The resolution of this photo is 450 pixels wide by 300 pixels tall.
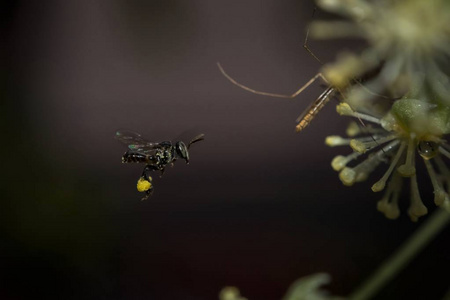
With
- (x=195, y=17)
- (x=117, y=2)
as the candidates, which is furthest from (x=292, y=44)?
(x=117, y=2)

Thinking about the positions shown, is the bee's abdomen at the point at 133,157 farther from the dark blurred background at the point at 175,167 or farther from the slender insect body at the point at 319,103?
the dark blurred background at the point at 175,167

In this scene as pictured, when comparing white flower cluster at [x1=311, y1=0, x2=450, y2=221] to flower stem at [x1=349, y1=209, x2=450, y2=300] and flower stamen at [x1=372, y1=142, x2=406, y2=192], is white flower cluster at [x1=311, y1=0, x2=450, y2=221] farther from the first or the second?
flower stem at [x1=349, y1=209, x2=450, y2=300]

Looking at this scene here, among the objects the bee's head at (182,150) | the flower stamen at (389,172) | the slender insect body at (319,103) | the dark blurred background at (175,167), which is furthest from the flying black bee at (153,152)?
the dark blurred background at (175,167)

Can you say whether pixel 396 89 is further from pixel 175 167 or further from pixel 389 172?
pixel 175 167

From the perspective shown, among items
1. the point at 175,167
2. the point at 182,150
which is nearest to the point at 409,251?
the point at 182,150

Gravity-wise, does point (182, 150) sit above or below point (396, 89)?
above

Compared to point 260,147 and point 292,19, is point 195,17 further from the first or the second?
point 260,147

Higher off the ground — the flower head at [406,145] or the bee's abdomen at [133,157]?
the bee's abdomen at [133,157]
